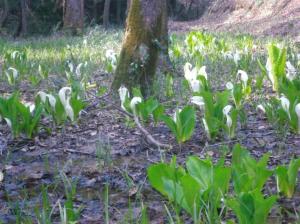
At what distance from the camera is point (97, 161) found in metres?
3.27

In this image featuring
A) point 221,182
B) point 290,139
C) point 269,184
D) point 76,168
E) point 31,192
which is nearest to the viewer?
point 221,182

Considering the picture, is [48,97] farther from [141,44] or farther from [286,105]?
[286,105]

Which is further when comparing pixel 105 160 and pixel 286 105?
pixel 286 105

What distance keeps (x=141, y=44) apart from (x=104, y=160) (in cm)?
198

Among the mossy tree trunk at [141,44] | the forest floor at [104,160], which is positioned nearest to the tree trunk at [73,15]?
the mossy tree trunk at [141,44]

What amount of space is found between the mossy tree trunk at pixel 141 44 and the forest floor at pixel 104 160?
1.47ft

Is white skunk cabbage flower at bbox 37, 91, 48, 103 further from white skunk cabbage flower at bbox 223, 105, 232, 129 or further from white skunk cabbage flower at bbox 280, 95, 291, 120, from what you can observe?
white skunk cabbage flower at bbox 280, 95, 291, 120

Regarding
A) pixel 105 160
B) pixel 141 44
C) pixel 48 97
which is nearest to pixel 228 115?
pixel 105 160

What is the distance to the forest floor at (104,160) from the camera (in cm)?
240

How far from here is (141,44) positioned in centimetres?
487

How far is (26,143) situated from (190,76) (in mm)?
1377

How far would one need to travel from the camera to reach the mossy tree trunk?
4.85 m

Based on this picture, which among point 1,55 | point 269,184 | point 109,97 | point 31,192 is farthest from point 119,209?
point 1,55

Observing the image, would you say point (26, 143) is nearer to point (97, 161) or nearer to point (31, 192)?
point (97, 161)
